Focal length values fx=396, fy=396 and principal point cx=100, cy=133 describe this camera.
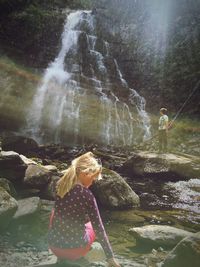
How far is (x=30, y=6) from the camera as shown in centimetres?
2884

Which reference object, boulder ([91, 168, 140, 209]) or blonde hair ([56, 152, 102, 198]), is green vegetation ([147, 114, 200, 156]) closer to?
boulder ([91, 168, 140, 209])

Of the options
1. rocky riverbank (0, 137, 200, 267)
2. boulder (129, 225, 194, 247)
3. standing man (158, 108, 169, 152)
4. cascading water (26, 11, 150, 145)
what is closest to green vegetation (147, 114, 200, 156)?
cascading water (26, 11, 150, 145)

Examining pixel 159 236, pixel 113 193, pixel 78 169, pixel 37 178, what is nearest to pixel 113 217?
pixel 113 193

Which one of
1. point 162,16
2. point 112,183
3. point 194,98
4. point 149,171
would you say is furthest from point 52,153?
point 162,16

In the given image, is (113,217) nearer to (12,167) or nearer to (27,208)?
(27,208)

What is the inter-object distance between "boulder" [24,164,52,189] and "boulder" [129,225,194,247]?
3560mm

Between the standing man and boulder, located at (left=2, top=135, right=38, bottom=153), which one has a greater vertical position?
the standing man

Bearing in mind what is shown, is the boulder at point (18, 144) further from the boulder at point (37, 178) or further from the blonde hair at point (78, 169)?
the blonde hair at point (78, 169)

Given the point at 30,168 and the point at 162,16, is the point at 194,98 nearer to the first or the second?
the point at 162,16

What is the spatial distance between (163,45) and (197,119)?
273 inches

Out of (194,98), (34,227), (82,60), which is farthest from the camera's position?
(82,60)

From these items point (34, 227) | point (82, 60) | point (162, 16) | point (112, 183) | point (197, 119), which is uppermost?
point (162, 16)

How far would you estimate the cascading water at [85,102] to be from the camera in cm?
2192

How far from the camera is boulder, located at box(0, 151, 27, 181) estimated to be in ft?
33.3
